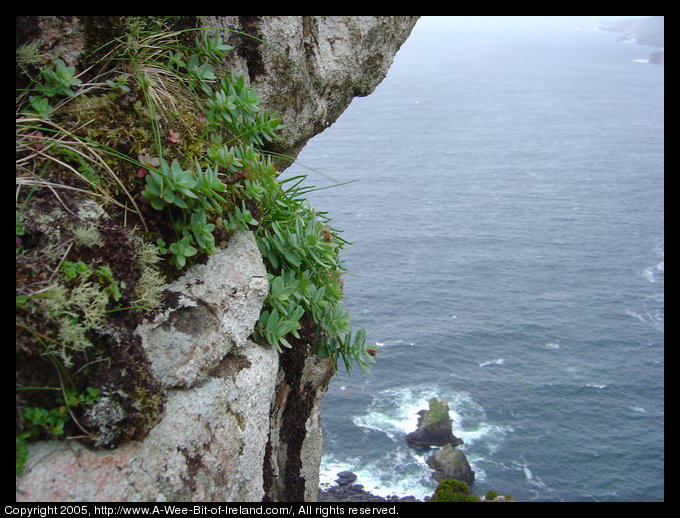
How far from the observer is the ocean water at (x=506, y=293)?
49156mm

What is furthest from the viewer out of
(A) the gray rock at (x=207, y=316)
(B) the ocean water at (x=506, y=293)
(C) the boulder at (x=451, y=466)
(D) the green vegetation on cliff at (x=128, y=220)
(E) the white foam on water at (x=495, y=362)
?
(E) the white foam on water at (x=495, y=362)

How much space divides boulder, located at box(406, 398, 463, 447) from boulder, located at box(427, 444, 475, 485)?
157 cm

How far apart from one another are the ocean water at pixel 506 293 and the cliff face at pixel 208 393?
1871 centimetres

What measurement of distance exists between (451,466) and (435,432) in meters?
3.38

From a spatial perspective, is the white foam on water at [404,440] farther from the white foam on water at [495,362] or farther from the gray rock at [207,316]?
the gray rock at [207,316]

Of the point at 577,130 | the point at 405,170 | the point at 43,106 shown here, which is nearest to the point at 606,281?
the point at 405,170

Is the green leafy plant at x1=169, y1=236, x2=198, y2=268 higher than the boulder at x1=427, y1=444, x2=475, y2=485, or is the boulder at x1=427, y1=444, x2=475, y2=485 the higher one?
the green leafy plant at x1=169, y1=236, x2=198, y2=268

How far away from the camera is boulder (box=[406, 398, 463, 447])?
4938 cm

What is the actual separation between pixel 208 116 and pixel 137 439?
3.00 metres

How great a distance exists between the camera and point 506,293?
221 feet

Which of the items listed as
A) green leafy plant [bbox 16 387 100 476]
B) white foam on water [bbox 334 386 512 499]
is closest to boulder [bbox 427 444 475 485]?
white foam on water [bbox 334 386 512 499]

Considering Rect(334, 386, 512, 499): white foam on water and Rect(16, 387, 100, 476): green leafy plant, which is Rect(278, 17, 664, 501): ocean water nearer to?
Rect(334, 386, 512, 499): white foam on water

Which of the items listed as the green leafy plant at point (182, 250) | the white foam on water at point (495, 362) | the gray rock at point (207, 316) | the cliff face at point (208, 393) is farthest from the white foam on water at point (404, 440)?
the green leafy plant at point (182, 250)

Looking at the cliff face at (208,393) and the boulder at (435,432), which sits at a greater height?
the cliff face at (208,393)
